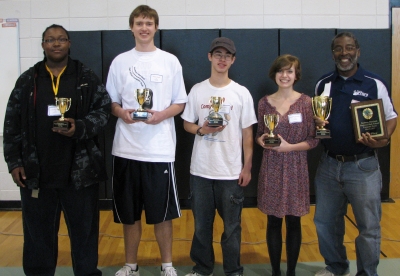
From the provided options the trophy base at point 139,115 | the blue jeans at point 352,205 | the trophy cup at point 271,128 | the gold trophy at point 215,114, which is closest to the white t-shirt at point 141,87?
the trophy base at point 139,115

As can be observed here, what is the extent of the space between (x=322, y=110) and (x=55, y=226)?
→ 5.66ft

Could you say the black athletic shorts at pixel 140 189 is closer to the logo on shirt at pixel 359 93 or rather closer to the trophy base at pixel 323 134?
the trophy base at pixel 323 134

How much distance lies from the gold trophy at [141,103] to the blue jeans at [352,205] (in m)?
1.16

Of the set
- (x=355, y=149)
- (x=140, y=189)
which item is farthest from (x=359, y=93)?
(x=140, y=189)

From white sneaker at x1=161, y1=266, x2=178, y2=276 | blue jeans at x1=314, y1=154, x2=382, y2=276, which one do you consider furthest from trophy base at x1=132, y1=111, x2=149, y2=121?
blue jeans at x1=314, y1=154, x2=382, y2=276

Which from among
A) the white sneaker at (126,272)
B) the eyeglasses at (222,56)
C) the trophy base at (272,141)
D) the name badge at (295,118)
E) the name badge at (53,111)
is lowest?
the white sneaker at (126,272)

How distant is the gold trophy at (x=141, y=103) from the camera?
2281 mm

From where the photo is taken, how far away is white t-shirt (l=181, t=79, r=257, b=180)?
2.39m

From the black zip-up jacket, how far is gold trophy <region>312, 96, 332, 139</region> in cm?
125

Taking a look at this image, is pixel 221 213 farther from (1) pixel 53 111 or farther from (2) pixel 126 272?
(1) pixel 53 111

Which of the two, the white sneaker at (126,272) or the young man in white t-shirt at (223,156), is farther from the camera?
the white sneaker at (126,272)

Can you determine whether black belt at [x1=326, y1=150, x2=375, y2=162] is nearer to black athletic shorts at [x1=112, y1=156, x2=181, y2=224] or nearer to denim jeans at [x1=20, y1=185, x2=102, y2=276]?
black athletic shorts at [x1=112, y1=156, x2=181, y2=224]

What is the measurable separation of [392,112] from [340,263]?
101 centimetres

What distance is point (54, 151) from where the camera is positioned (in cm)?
225
